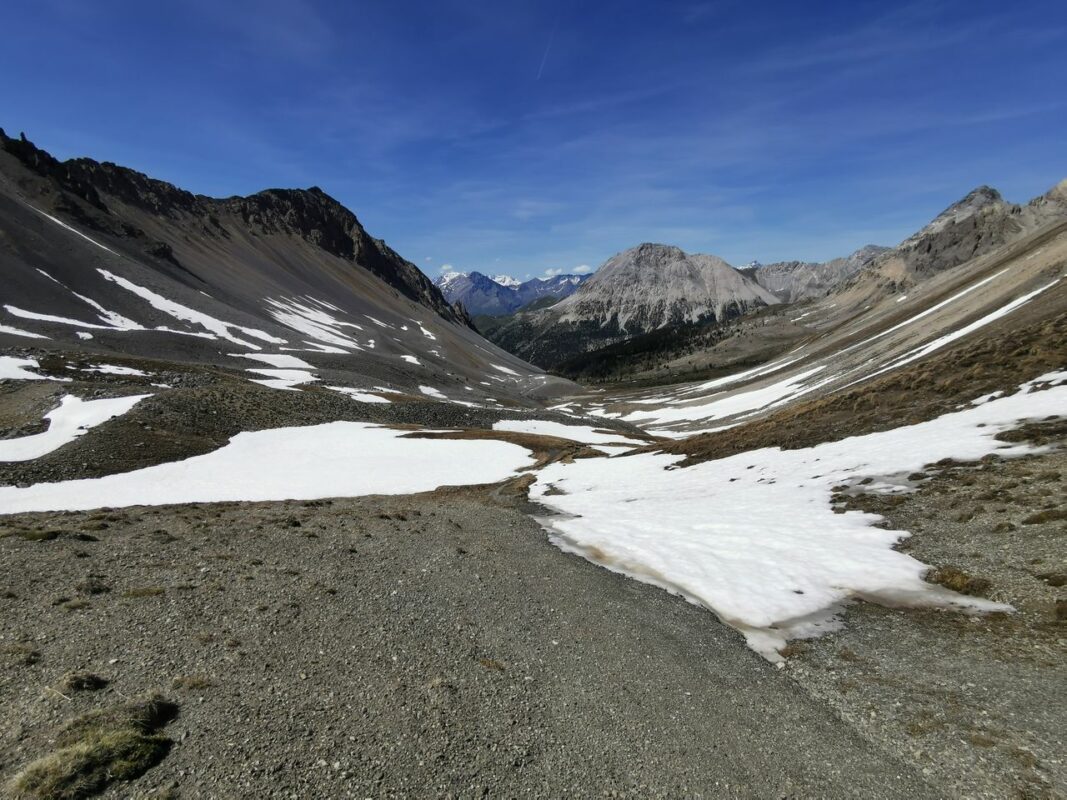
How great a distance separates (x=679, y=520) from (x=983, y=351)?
2223 centimetres

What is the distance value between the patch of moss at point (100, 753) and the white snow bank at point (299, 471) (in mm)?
22192

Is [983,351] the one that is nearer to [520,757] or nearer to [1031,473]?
[1031,473]

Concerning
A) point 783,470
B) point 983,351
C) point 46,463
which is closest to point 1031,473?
point 783,470

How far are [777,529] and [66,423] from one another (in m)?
43.2

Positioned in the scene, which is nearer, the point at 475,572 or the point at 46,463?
the point at 475,572

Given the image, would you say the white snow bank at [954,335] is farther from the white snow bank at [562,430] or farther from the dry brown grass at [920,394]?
the white snow bank at [562,430]

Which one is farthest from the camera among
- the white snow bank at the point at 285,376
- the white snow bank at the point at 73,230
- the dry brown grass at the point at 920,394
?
the white snow bank at the point at 73,230

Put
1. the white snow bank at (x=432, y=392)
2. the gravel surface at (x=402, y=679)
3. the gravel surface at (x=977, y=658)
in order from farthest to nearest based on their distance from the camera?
the white snow bank at (x=432, y=392) < the gravel surface at (x=977, y=658) < the gravel surface at (x=402, y=679)

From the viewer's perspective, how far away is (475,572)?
1524cm

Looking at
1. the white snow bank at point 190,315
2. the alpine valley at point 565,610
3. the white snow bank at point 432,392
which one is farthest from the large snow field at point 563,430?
the white snow bank at point 190,315

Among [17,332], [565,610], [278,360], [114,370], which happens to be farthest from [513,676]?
[17,332]

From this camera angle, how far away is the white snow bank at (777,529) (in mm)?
12945

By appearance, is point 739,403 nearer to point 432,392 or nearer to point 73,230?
point 432,392

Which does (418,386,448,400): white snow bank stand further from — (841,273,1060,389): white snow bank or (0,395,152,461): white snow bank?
(841,273,1060,389): white snow bank
